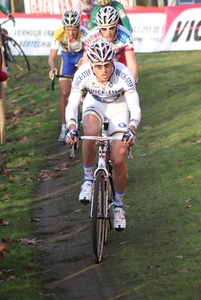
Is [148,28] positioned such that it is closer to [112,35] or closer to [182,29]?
[182,29]

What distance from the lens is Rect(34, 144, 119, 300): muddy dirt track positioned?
294 inches

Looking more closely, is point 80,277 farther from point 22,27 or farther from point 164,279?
point 22,27

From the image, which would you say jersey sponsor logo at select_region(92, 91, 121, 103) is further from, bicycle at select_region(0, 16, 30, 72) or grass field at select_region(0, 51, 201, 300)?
bicycle at select_region(0, 16, 30, 72)

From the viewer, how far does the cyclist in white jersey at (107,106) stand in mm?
8477

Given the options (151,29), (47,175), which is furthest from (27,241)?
(151,29)

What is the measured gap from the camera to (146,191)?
36.1ft

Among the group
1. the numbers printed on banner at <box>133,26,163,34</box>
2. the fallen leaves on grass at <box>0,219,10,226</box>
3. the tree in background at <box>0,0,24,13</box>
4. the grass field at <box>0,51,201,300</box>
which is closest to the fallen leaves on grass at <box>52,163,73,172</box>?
the grass field at <box>0,51,201,300</box>

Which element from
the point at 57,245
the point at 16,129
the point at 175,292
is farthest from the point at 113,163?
the point at 16,129

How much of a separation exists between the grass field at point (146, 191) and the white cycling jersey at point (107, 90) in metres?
1.36

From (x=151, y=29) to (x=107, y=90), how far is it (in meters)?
18.1

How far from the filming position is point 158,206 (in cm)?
1009

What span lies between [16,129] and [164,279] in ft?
32.7

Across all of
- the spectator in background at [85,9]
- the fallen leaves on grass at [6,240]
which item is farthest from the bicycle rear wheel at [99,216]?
the spectator in background at [85,9]

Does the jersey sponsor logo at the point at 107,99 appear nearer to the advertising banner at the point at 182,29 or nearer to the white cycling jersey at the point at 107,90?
the white cycling jersey at the point at 107,90
